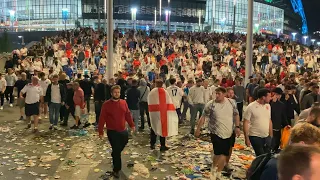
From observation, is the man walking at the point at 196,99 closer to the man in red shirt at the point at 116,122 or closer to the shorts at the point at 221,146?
the man in red shirt at the point at 116,122

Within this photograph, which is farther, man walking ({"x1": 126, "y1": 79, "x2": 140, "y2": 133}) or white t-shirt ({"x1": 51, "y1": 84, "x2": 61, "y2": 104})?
white t-shirt ({"x1": 51, "y1": 84, "x2": 61, "y2": 104})

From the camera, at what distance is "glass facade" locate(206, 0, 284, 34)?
292ft

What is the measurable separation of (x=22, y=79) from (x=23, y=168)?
7.90 meters

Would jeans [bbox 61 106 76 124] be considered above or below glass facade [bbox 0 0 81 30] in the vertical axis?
below

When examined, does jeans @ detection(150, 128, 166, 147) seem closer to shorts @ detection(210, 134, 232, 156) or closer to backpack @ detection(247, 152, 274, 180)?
shorts @ detection(210, 134, 232, 156)

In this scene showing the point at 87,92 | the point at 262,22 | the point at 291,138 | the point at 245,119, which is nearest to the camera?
the point at 291,138

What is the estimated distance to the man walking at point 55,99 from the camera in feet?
42.4

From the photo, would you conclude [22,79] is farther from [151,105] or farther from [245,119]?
[245,119]

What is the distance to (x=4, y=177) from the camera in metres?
7.98

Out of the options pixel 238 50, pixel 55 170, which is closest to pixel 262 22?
pixel 238 50

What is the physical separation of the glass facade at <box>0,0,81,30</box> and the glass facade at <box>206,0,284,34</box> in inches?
1145

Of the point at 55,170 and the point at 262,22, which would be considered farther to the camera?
the point at 262,22

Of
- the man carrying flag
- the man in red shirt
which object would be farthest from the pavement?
the man carrying flag

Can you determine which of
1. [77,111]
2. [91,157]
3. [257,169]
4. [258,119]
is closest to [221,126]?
[258,119]
